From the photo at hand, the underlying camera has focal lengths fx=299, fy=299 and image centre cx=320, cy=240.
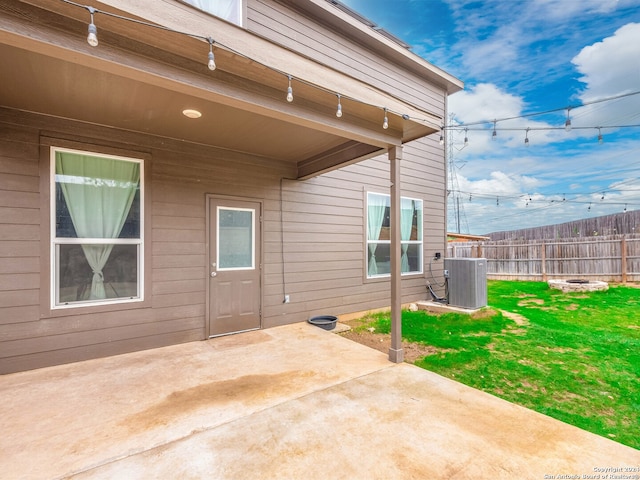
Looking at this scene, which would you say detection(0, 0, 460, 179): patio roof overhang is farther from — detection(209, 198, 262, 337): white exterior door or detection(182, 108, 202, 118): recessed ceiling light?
detection(209, 198, 262, 337): white exterior door

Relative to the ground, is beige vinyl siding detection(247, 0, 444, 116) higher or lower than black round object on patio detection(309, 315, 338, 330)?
higher

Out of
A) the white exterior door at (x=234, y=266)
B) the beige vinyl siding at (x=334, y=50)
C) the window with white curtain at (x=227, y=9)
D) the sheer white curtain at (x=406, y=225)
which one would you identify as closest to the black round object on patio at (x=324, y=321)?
Answer: the white exterior door at (x=234, y=266)

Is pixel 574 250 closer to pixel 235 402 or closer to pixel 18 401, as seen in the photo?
pixel 235 402

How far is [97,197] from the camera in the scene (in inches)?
135

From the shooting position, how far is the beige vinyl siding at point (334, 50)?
4438 millimetres

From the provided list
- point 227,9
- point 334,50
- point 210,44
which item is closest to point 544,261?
point 334,50

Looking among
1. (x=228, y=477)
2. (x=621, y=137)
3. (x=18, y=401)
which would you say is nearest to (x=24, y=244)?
(x=18, y=401)

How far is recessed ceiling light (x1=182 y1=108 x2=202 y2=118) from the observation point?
302 cm

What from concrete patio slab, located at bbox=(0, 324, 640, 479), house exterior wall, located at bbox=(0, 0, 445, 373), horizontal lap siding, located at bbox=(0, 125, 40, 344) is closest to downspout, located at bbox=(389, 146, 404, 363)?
concrete patio slab, located at bbox=(0, 324, 640, 479)

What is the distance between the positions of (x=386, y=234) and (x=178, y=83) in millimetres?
4771

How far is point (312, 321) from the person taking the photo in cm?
481

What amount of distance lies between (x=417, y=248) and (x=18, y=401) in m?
6.32

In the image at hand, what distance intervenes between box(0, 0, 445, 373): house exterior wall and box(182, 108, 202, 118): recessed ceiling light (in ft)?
2.89

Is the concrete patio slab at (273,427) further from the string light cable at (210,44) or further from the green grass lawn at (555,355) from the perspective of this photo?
the string light cable at (210,44)
